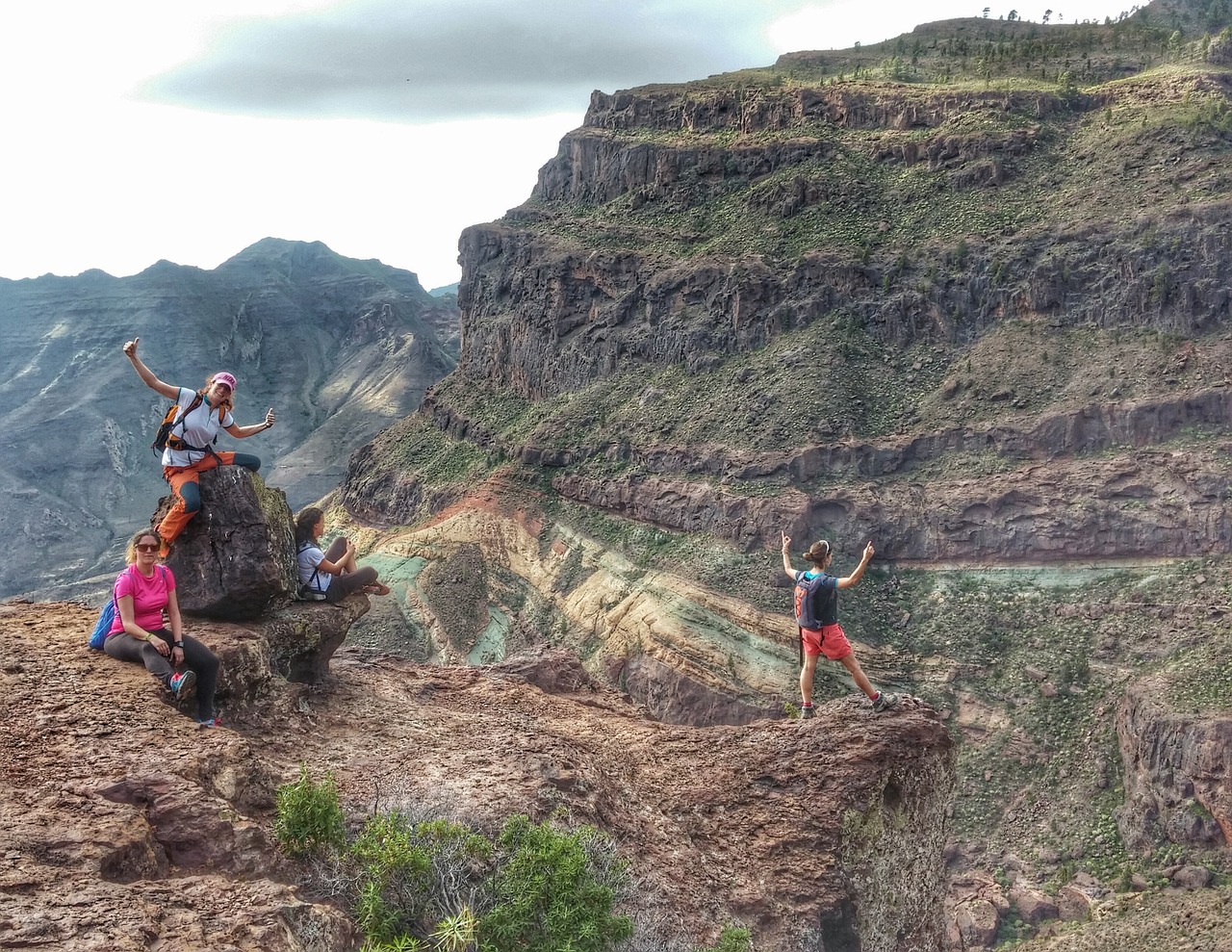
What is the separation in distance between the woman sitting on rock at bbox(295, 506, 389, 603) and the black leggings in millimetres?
3662

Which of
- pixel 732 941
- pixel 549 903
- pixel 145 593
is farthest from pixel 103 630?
pixel 732 941

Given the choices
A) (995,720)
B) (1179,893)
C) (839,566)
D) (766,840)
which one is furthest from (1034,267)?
(766,840)

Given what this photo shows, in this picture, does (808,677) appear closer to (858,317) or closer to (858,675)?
(858,675)

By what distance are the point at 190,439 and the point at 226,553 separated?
5.28 feet

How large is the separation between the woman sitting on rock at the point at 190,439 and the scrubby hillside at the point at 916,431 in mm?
30412

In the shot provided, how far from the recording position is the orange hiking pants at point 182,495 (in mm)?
13898

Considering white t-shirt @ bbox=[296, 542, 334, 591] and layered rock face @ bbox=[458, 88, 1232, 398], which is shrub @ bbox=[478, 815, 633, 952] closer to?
white t-shirt @ bbox=[296, 542, 334, 591]

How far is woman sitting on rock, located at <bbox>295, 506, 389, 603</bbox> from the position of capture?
52.6 feet

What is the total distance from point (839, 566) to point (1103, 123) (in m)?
30.8

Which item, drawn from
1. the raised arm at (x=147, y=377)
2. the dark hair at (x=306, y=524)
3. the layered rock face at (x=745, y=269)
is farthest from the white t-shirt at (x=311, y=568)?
the layered rock face at (x=745, y=269)

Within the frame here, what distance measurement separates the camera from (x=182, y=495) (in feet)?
45.6

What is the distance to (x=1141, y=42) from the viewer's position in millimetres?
71438

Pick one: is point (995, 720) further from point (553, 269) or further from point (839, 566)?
point (553, 269)

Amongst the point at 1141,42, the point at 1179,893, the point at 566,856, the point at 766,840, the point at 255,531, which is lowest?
the point at 1179,893
